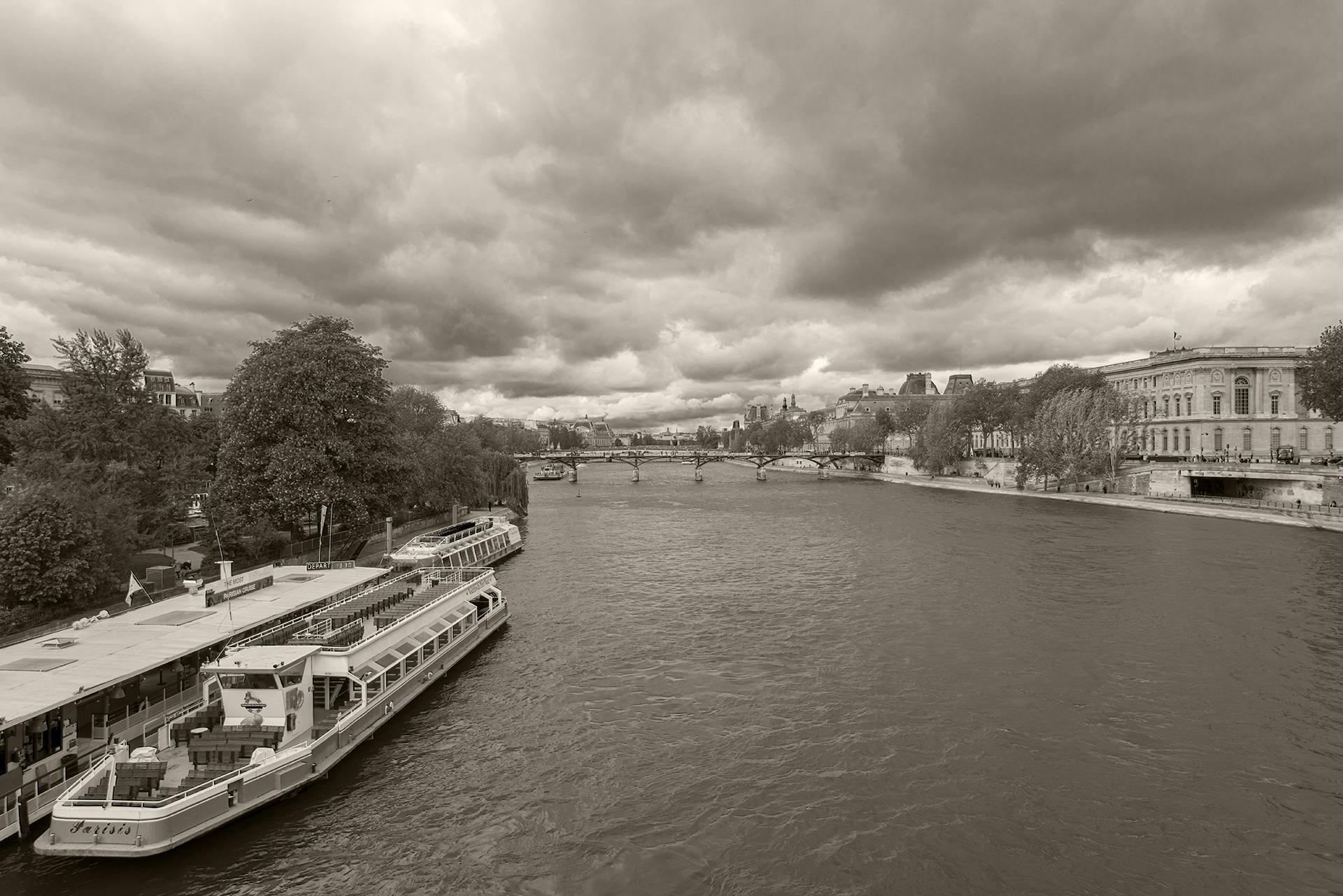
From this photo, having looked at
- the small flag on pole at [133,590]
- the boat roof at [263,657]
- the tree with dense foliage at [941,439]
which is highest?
the tree with dense foliage at [941,439]

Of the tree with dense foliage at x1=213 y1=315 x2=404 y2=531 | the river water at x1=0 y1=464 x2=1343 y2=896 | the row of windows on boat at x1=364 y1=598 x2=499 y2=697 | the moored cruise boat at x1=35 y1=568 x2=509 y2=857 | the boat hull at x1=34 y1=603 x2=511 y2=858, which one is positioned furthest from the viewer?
the tree with dense foliage at x1=213 y1=315 x2=404 y2=531

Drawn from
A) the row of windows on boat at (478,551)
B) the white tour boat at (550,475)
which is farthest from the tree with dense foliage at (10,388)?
the white tour boat at (550,475)

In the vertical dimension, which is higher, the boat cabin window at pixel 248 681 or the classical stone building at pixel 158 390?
the classical stone building at pixel 158 390

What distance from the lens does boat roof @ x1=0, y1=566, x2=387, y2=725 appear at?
58.7 feet

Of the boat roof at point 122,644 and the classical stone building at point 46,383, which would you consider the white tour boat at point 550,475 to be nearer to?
the classical stone building at point 46,383

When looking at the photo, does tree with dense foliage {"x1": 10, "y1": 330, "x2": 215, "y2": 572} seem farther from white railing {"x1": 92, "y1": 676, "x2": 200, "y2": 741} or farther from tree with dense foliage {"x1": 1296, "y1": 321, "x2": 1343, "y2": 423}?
tree with dense foliage {"x1": 1296, "y1": 321, "x2": 1343, "y2": 423}

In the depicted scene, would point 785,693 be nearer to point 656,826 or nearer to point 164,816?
point 656,826

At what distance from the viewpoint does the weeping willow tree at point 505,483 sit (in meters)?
82.4

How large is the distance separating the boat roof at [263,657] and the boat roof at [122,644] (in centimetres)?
169

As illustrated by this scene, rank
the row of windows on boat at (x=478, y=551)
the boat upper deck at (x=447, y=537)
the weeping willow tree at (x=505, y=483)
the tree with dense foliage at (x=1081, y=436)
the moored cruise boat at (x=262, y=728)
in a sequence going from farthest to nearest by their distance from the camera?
the tree with dense foliage at (x=1081, y=436) → the weeping willow tree at (x=505, y=483) → the row of windows on boat at (x=478, y=551) → the boat upper deck at (x=447, y=537) → the moored cruise boat at (x=262, y=728)

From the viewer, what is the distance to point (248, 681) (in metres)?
20.3

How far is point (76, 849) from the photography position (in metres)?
15.6

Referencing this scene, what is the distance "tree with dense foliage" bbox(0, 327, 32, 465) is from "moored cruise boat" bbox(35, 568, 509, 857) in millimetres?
29563

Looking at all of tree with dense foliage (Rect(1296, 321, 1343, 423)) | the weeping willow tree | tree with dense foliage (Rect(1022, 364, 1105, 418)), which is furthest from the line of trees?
tree with dense foliage (Rect(1022, 364, 1105, 418))
